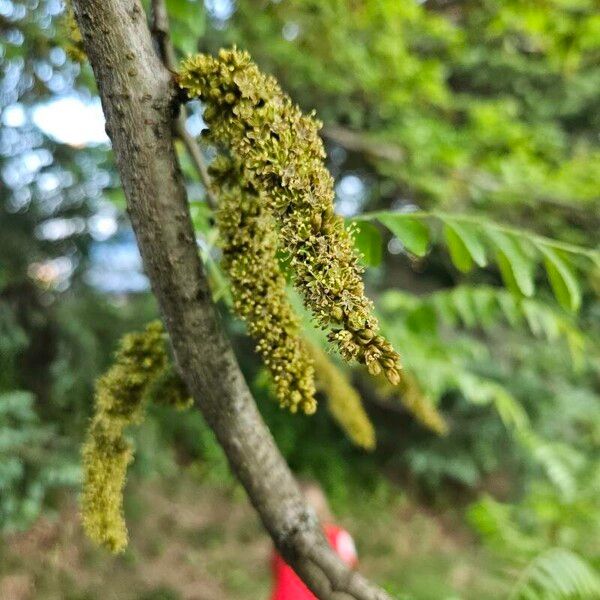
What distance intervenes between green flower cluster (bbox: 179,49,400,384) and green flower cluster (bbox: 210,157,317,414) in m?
0.09

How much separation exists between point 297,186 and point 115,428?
1.54ft

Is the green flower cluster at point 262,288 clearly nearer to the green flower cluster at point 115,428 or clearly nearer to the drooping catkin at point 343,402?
the green flower cluster at point 115,428

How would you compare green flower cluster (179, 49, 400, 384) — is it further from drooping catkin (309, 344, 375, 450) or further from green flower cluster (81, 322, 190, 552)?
drooping catkin (309, 344, 375, 450)

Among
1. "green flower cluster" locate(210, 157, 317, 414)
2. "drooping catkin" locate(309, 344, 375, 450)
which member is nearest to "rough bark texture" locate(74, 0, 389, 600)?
"green flower cluster" locate(210, 157, 317, 414)

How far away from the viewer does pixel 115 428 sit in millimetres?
917

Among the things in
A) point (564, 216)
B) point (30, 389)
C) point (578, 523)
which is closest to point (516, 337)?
point (564, 216)

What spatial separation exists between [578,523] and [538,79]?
4.37 meters

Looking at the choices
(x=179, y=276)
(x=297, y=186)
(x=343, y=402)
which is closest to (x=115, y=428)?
(x=179, y=276)

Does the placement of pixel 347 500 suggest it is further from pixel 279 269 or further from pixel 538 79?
pixel 279 269

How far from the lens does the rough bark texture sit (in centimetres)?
72

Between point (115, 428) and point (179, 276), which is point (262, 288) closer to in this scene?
point (179, 276)

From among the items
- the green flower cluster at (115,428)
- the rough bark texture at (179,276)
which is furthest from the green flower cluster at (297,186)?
the green flower cluster at (115,428)

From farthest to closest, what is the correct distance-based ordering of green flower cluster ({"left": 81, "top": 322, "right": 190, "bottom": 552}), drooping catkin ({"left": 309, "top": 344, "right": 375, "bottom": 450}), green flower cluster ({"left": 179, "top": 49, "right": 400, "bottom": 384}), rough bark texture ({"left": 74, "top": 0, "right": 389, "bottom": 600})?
drooping catkin ({"left": 309, "top": 344, "right": 375, "bottom": 450}) < green flower cluster ({"left": 81, "top": 322, "right": 190, "bottom": 552}) < rough bark texture ({"left": 74, "top": 0, "right": 389, "bottom": 600}) < green flower cluster ({"left": 179, "top": 49, "right": 400, "bottom": 384})

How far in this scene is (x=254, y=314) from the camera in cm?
78
